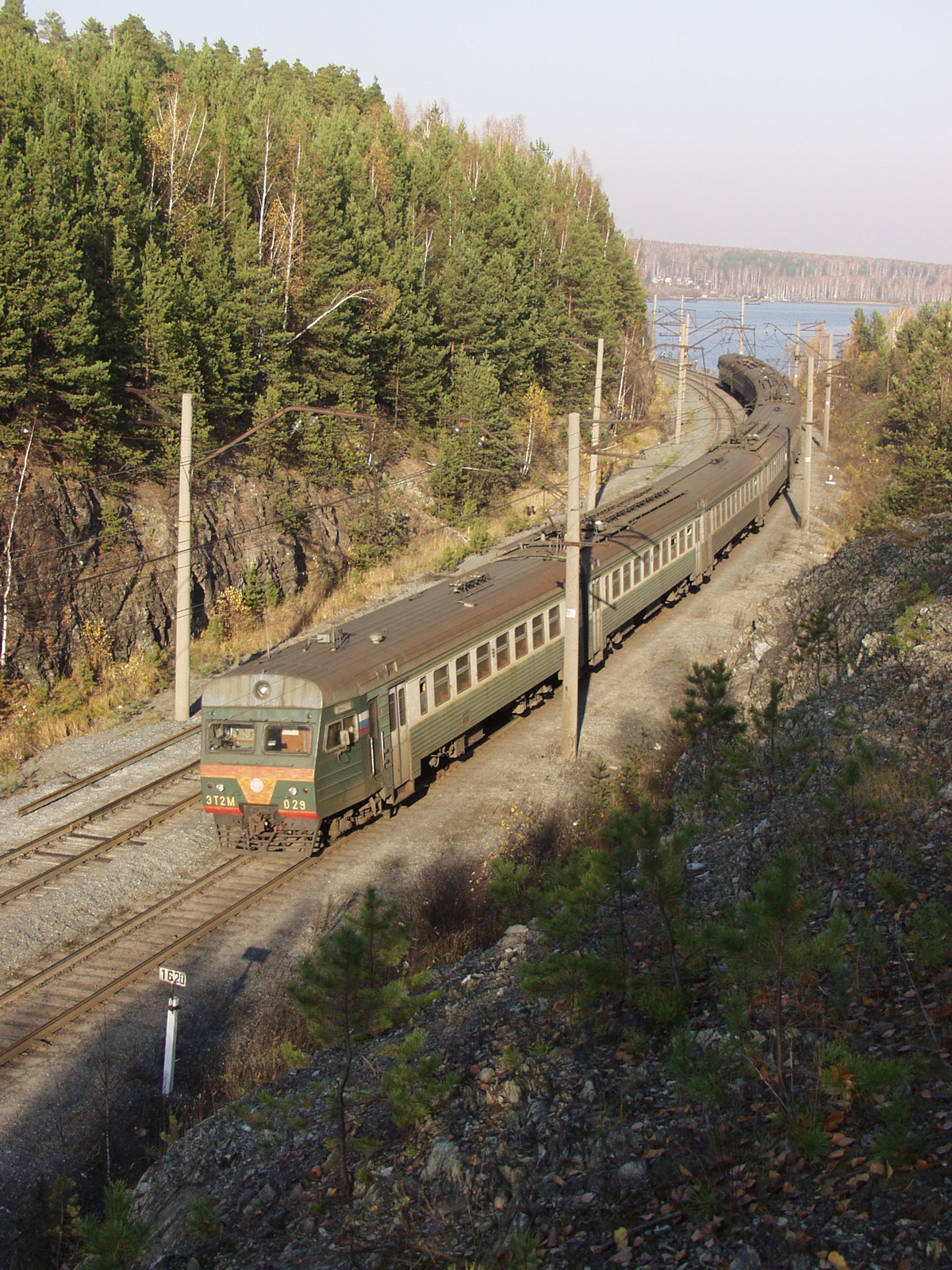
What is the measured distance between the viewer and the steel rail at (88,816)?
Answer: 1442 cm

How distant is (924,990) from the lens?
6961 mm

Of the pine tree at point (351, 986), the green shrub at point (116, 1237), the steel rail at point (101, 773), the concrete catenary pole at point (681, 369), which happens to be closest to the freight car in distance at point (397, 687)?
the steel rail at point (101, 773)

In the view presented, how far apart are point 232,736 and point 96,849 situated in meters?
2.70

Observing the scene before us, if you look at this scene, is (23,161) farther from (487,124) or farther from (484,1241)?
(487,124)

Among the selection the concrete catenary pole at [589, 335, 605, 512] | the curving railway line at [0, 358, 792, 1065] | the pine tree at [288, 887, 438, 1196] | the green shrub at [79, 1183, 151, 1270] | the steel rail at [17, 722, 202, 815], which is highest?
the concrete catenary pole at [589, 335, 605, 512]

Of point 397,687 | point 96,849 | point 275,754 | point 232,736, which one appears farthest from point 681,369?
point 96,849

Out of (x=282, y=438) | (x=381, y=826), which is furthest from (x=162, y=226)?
(x=381, y=826)

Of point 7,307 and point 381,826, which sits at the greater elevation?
point 7,307

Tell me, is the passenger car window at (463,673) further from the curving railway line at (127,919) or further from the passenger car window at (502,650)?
the curving railway line at (127,919)

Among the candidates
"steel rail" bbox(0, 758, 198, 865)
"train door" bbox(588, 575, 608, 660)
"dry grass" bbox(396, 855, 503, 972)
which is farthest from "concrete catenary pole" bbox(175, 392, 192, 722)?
"dry grass" bbox(396, 855, 503, 972)

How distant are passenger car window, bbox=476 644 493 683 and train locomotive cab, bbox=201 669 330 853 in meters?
3.70

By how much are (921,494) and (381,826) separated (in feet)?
82.4

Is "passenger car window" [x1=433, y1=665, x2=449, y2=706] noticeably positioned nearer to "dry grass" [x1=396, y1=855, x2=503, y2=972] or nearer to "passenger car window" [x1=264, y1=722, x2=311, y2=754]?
"dry grass" [x1=396, y1=855, x2=503, y2=972]

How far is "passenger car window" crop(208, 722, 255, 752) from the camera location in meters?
13.7
